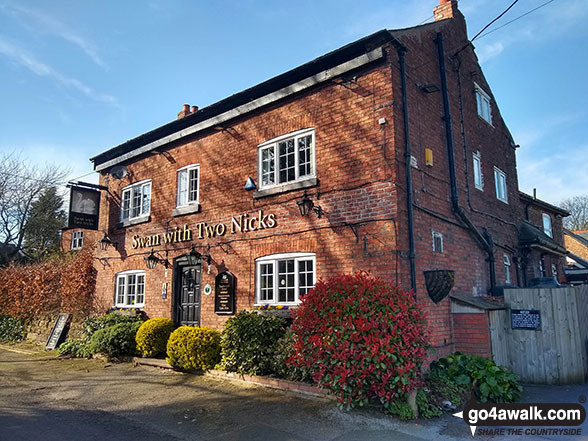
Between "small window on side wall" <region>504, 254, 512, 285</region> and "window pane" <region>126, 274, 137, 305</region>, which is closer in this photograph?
"small window on side wall" <region>504, 254, 512, 285</region>

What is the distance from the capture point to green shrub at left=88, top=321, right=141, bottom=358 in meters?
11.7

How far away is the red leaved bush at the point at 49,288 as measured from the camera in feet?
52.2

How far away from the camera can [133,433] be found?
596cm

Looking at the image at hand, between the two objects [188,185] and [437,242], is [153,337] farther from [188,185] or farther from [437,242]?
[437,242]

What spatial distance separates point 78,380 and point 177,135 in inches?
289

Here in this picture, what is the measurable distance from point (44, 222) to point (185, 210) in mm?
22881

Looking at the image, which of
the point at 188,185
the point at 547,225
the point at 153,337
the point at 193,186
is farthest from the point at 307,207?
the point at 547,225

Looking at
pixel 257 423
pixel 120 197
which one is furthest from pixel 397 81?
pixel 120 197

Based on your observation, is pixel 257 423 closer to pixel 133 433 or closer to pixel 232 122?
pixel 133 433

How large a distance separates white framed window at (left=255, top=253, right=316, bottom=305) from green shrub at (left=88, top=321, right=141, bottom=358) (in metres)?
4.35

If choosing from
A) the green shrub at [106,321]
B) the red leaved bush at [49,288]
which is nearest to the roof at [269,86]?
the red leaved bush at [49,288]

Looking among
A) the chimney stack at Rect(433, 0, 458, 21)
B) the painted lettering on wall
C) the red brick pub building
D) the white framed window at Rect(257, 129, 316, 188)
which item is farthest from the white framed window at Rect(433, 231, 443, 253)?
the chimney stack at Rect(433, 0, 458, 21)

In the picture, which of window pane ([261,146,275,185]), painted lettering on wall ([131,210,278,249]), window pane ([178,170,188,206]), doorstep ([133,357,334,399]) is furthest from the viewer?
window pane ([178,170,188,206])

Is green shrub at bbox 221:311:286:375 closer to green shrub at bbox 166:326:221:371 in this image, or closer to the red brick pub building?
green shrub at bbox 166:326:221:371
